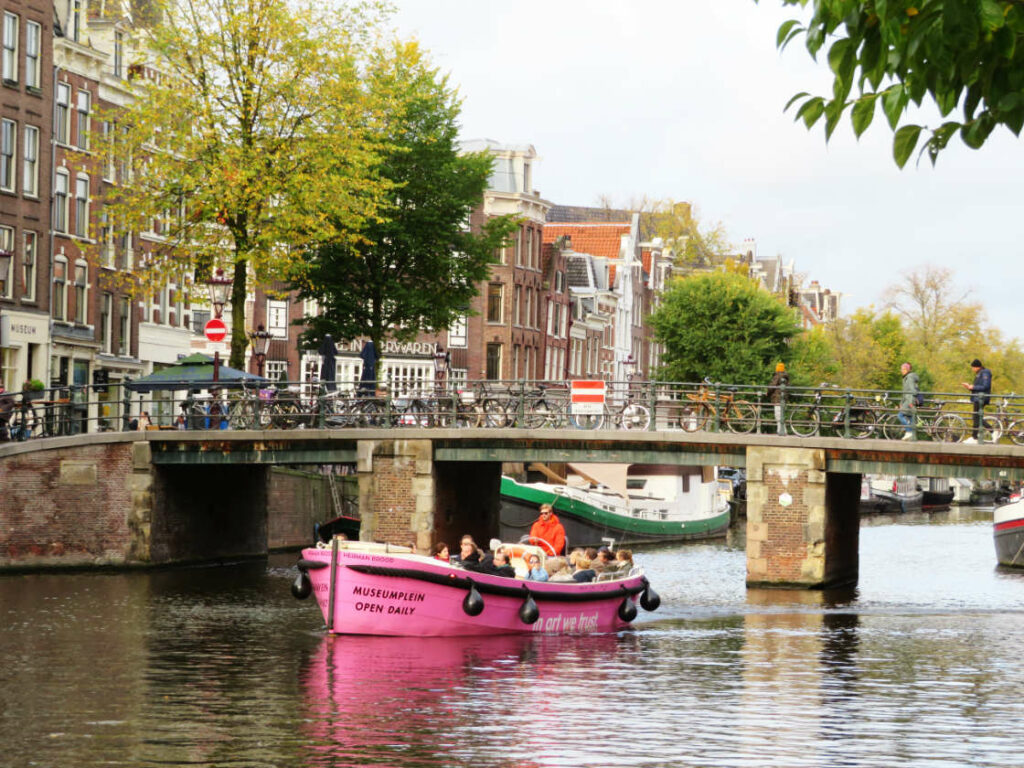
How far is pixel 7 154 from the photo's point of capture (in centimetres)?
4969

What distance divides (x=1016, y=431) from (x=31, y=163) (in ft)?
95.6

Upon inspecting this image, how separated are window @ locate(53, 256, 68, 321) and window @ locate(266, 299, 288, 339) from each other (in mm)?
16188

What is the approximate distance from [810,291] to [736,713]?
15281 centimetres

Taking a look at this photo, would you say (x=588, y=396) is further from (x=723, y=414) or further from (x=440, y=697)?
(x=440, y=697)

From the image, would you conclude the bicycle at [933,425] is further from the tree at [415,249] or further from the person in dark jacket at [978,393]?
the tree at [415,249]

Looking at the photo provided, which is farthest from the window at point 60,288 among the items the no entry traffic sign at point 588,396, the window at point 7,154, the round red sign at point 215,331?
the no entry traffic sign at point 588,396

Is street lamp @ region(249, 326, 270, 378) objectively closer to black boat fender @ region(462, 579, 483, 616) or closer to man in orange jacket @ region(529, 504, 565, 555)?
man in orange jacket @ region(529, 504, 565, 555)

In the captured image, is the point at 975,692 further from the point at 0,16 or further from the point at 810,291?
the point at 810,291

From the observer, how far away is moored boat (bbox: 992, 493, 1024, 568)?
50.0m

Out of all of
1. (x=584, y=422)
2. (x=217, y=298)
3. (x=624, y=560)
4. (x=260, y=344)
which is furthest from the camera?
(x=260, y=344)

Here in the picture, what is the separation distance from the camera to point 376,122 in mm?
44938

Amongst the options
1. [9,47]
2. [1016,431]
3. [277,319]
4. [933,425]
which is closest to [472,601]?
[933,425]

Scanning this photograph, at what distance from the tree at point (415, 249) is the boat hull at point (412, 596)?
82.8ft

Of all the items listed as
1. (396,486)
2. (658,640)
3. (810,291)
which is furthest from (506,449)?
(810,291)
